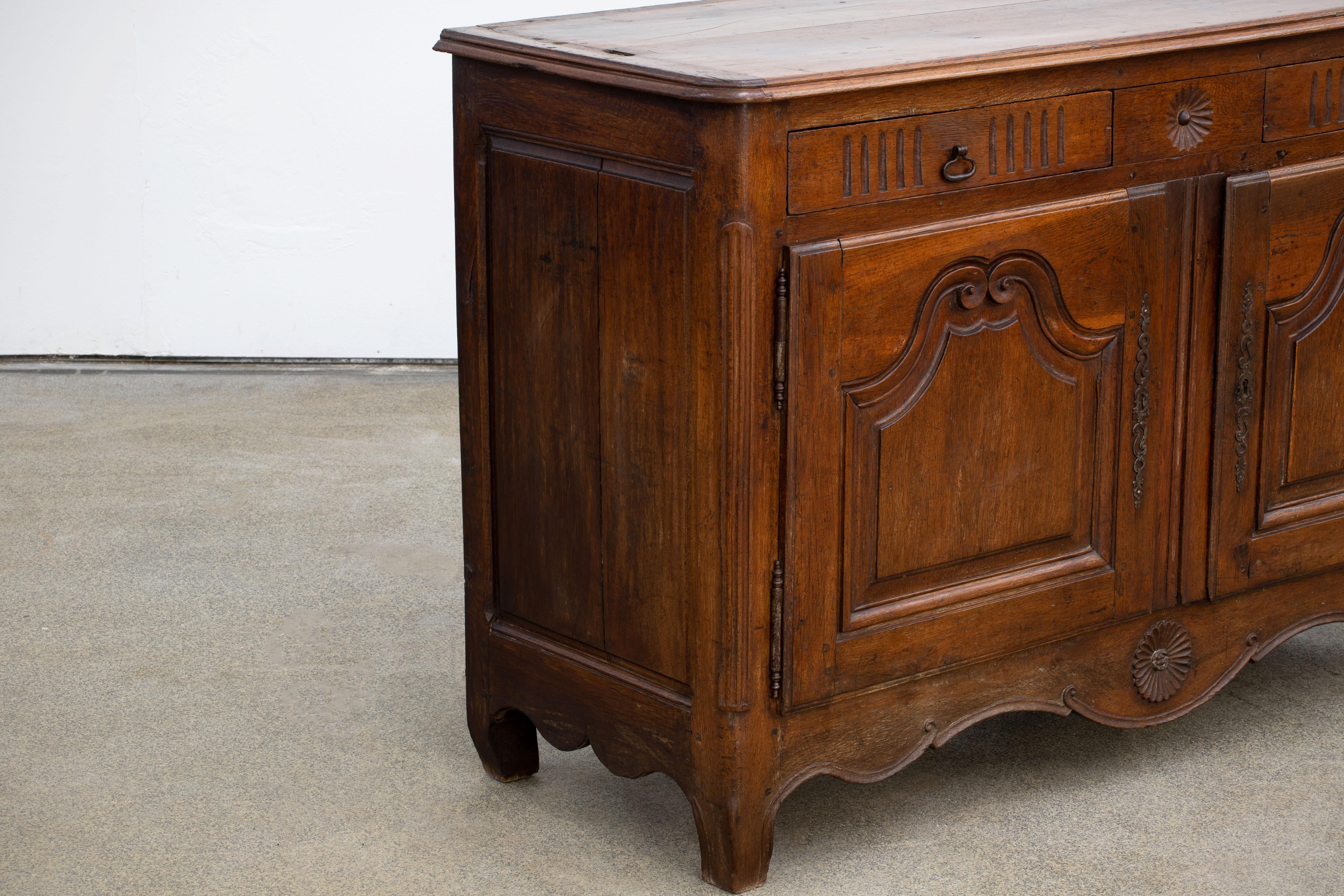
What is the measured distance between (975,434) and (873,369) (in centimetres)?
21

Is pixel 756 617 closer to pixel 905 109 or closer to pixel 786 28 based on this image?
pixel 905 109

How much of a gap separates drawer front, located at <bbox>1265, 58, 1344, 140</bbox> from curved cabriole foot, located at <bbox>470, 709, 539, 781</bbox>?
4.58 ft

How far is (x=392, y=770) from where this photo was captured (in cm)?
264

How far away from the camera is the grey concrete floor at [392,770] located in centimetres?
234

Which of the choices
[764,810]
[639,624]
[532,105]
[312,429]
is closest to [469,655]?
[639,624]

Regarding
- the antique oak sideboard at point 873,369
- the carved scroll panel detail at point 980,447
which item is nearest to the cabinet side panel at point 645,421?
the antique oak sideboard at point 873,369

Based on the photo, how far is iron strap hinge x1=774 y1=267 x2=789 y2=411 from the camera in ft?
6.76

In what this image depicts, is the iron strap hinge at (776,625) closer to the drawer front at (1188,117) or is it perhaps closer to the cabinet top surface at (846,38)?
the cabinet top surface at (846,38)

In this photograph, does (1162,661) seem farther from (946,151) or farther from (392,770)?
(392,770)

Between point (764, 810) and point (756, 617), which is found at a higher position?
point (756, 617)

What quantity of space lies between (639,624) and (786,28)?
871 millimetres

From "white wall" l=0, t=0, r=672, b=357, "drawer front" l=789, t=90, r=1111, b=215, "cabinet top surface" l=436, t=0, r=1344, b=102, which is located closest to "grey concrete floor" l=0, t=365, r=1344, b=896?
"drawer front" l=789, t=90, r=1111, b=215

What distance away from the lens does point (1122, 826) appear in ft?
8.07

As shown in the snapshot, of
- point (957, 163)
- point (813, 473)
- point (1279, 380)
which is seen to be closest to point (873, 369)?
point (813, 473)
